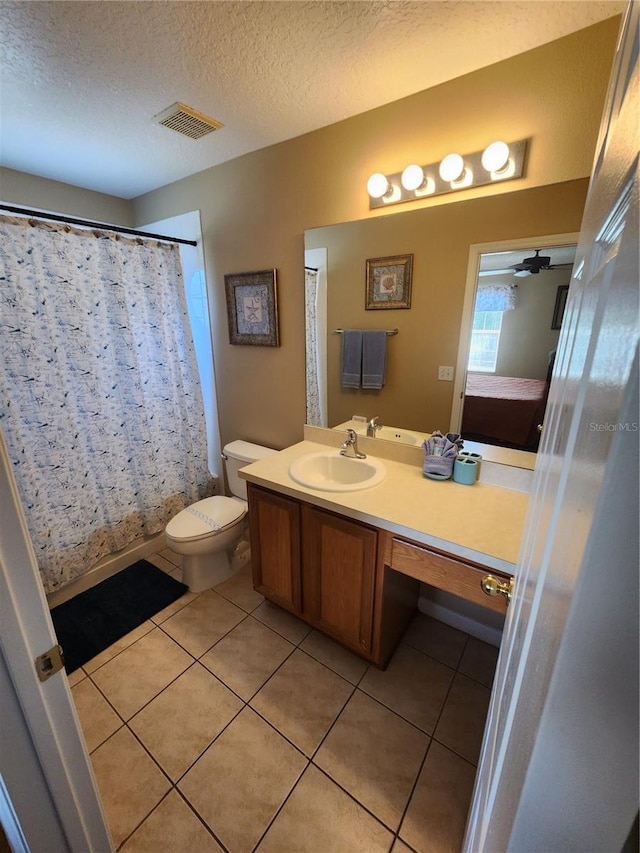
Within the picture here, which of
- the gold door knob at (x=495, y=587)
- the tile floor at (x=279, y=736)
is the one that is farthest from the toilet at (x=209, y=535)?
the gold door knob at (x=495, y=587)

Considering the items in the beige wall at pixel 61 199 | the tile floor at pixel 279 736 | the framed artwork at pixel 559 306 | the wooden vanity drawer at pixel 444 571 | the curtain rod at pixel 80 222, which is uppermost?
the beige wall at pixel 61 199

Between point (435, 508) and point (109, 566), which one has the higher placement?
point (435, 508)

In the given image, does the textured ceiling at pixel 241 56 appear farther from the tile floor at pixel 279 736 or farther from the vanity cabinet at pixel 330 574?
the tile floor at pixel 279 736

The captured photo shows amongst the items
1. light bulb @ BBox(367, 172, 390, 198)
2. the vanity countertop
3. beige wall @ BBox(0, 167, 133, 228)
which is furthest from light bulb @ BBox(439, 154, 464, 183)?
beige wall @ BBox(0, 167, 133, 228)

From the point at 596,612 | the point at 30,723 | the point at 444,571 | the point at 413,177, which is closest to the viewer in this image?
the point at 596,612

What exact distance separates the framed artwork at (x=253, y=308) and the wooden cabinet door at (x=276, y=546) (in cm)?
97

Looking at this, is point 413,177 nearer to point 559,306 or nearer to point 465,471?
point 559,306

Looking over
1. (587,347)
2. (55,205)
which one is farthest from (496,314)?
(55,205)

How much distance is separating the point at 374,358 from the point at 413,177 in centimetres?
74

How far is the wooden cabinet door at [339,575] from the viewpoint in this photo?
4.43ft

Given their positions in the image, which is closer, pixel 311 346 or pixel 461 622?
pixel 461 622

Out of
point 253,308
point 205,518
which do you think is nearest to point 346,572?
point 205,518

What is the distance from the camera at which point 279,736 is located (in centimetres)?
131

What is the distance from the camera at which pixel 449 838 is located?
1.06 m
